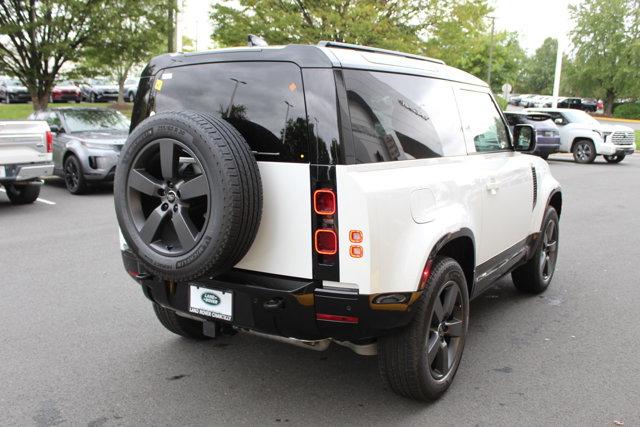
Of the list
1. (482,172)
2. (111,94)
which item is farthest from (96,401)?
(111,94)

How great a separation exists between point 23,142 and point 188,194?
7109 millimetres

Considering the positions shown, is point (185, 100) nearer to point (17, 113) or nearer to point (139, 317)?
point (139, 317)

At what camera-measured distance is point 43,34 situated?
45.5 feet

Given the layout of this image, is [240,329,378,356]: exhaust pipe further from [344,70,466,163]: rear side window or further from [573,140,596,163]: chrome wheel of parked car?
[573,140,596,163]: chrome wheel of parked car

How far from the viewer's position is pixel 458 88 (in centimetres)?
391

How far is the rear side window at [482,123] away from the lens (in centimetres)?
393

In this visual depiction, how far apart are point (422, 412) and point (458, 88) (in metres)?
2.09

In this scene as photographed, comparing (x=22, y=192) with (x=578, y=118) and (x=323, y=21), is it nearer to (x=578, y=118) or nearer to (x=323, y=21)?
(x=323, y=21)

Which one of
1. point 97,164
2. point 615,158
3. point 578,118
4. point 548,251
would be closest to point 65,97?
point 97,164

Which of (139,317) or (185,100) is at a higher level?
(185,100)

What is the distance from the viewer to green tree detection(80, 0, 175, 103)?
14.0 m

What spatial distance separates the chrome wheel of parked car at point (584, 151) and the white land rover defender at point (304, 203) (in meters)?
16.6

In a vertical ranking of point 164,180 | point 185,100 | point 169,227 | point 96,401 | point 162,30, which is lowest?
point 96,401

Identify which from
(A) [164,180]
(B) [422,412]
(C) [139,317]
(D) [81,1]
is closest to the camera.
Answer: (A) [164,180]
